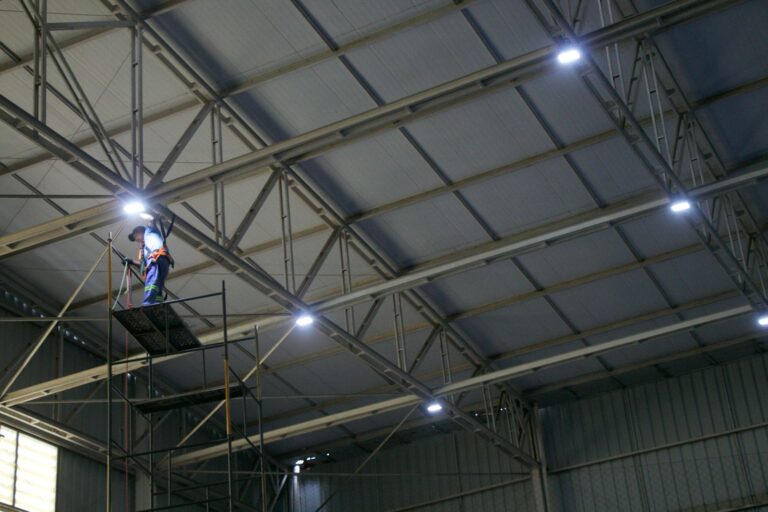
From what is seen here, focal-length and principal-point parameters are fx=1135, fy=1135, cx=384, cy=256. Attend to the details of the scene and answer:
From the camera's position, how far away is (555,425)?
3841 cm

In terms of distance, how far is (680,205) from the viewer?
25.4 m

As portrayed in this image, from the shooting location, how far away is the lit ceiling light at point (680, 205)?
25.3 meters

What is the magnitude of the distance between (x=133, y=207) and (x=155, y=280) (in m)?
1.69

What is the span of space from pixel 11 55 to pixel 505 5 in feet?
33.4

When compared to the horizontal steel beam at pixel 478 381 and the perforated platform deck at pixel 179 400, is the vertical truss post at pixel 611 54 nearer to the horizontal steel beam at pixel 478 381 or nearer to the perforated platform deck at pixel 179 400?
the horizontal steel beam at pixel 478 381

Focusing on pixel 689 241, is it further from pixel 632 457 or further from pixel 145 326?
pixel 145 326

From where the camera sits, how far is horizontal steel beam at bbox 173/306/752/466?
2986 centimetres

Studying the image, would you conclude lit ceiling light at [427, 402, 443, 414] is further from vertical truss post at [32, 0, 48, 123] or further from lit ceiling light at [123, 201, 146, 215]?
vertical truss post at [32, 0, 48, 123]

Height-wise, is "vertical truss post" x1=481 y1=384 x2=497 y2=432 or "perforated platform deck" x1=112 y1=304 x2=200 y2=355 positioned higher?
"vertical truss post" x1=481 y1=384 x2=497 y2=432

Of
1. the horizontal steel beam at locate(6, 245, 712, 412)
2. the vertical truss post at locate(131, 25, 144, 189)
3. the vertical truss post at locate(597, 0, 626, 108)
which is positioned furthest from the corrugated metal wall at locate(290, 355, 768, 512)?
the vertical truss post at locate(131, 25, 144, 189)

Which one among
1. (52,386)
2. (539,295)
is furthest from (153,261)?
(539,295)

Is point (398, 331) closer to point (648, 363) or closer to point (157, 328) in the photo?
point (648, 363)

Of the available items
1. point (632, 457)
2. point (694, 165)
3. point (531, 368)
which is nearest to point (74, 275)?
point (531, 368)

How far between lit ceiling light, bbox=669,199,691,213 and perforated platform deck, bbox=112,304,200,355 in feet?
38.3
